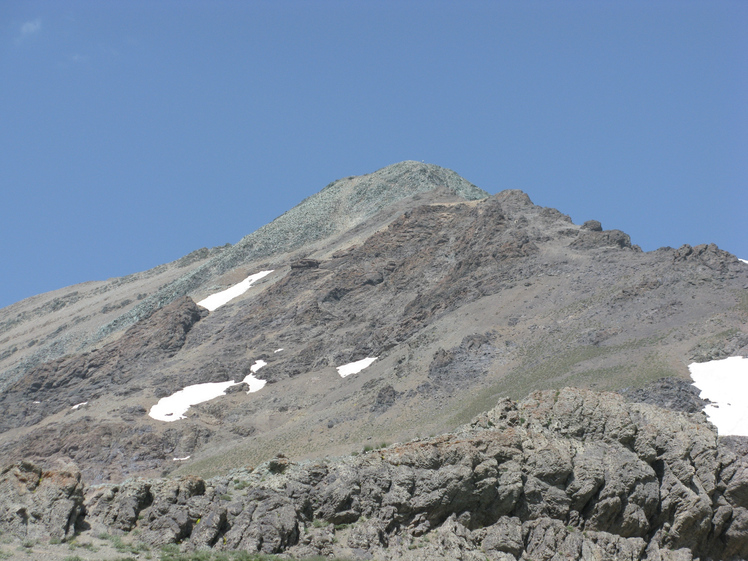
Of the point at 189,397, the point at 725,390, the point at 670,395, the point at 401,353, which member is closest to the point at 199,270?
the point at 189,397

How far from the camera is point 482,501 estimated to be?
27.3m

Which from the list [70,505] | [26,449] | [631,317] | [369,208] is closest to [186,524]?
[70,505]

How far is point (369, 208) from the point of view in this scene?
132125mm

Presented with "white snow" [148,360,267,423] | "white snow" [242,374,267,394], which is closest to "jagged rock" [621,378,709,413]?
"white snow" [242,374,267,394]

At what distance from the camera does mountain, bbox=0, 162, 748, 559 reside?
43.7 m

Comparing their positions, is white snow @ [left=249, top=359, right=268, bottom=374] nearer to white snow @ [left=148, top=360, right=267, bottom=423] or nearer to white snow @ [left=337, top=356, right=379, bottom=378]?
white snow @ [left=148, top=360, right=267, bottom=423]

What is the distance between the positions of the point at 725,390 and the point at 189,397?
49.4 meters

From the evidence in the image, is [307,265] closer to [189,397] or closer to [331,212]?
[189,397]

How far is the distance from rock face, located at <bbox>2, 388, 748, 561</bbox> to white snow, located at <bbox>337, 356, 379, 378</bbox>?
41590 mm

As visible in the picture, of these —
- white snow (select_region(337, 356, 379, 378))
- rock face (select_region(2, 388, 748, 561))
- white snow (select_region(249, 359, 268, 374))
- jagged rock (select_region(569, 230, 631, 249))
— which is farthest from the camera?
jagged rock (select_region(569, 230, 631, 249))

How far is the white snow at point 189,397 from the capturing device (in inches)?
2768

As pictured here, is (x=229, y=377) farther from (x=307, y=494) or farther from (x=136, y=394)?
(x=307, y=494)

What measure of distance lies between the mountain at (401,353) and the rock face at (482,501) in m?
0.16

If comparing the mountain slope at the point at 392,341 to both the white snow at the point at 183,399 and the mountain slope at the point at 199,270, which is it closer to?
the white snow at the point at 183,399
